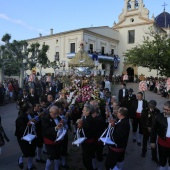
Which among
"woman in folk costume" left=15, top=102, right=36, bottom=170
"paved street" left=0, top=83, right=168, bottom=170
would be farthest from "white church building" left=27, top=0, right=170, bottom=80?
"woman in folk costume" left=15, top=102, right=36, bottom=170

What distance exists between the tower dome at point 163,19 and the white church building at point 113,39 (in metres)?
3.10

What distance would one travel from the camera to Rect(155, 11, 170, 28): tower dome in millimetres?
44031

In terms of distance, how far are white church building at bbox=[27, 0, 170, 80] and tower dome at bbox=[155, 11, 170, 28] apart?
3.10 metres

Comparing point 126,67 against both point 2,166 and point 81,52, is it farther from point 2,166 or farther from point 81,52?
point 2,166

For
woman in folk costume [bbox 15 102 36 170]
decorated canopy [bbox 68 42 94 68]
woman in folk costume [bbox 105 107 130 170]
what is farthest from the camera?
decorated canopy [bbox 68 42 94 68]

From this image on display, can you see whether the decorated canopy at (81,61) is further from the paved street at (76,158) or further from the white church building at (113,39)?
the white church building at (113,39)

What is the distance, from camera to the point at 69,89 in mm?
8891

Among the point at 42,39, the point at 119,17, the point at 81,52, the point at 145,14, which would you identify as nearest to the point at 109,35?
the point at 119,17

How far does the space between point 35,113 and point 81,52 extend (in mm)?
5748

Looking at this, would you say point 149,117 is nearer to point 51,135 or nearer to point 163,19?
point 51,135

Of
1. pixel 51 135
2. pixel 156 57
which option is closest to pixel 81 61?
pixel 156 57

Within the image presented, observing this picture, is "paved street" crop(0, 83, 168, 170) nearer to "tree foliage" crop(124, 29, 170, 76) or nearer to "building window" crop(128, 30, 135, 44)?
"tree foliage" crop(124, 29, 170, 76)

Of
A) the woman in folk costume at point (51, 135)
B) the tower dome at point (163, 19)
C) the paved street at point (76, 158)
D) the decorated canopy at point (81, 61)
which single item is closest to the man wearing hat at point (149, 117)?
the paved street at point (76, 158)

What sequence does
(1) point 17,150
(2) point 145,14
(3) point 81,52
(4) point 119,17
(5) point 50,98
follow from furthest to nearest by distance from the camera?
1. (4) point 119,17
2. (2) point 145,14
3. (3) point 81,52
4. (5) point 50,98
5. (1) point 17,150
